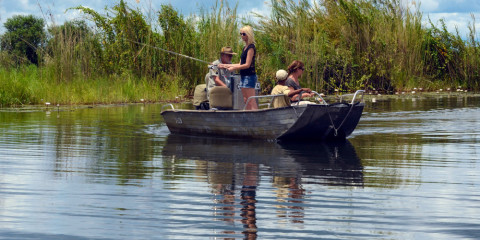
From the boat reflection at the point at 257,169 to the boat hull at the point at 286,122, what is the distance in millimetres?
171

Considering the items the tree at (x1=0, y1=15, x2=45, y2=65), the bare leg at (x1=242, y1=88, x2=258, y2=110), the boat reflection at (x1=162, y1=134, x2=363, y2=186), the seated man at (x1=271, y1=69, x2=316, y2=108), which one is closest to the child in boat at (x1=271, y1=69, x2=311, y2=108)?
the seated man at (x1=271, y1=69, x2=316, y2=108)

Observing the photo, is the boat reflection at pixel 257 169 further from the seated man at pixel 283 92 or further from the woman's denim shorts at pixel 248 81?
the woman's denim shorts at pixel 248 81

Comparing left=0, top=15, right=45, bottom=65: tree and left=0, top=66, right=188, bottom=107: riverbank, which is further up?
left=0, top=15, right=45, bottom=65: tree

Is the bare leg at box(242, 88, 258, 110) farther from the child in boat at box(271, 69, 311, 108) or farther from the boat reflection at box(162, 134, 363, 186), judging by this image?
the boat reflection at box(162, 134, 363, 186)

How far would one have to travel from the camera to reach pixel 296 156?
1084 centimetres

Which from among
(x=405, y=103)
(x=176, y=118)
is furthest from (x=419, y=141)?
(x=405, y=103)

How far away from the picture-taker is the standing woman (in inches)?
495

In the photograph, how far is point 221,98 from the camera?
1333 cm

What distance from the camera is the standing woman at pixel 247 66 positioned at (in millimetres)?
12562

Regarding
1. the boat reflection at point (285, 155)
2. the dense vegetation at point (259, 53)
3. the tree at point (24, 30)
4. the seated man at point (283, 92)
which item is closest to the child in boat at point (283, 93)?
the seated man at point (283, 92)

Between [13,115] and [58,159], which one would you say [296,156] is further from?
[13,115]

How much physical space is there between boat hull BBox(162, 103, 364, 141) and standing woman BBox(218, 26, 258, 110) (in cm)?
33

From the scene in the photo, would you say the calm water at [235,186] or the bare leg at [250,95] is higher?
the bare leg at [250,95]

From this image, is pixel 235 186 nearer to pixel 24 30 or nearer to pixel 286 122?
pixel 286 122
